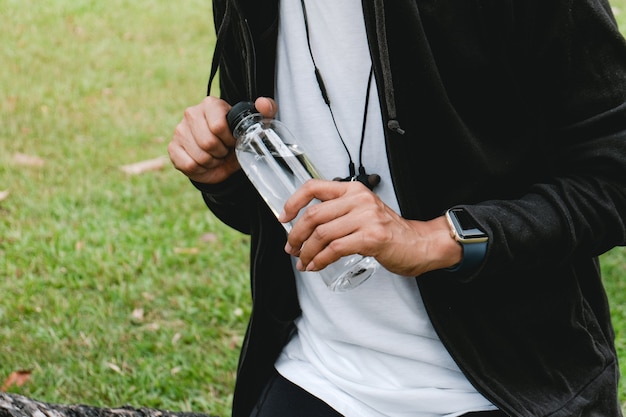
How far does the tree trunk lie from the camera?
1689 mm

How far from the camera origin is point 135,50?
8055mm

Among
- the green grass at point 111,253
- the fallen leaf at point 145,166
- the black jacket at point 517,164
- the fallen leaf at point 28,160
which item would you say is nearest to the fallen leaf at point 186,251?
the green grass at point 111,253

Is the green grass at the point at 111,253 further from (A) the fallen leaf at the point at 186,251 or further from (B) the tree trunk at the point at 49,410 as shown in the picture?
(B) the tree trunk at the point at 49,410

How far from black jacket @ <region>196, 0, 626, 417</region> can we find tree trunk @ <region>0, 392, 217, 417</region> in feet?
2.36

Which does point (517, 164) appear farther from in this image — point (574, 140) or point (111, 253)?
point (111, 253)

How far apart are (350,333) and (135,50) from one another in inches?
261

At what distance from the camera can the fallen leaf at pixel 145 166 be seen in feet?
18.0

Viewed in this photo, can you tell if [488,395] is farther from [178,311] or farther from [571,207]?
[178,311]

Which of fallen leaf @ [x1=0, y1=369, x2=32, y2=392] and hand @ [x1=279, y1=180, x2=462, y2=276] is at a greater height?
hand @ [x1=279, y1=180, x2=462, y2=276]

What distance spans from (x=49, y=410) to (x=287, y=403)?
52 centimetres

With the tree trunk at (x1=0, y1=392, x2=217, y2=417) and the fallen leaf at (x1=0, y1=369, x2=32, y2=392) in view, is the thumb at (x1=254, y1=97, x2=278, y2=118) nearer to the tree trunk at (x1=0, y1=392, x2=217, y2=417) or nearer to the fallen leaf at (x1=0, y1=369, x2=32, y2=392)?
the tree trunk at (x1=0, y1=392, x2=217, y2=417)

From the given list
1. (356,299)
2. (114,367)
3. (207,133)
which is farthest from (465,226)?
(114,367)

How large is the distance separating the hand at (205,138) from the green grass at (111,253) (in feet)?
5.17

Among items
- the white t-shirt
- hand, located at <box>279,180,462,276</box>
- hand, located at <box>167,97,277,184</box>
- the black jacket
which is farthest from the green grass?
hand, located at <box>279,180,462,276</box>
